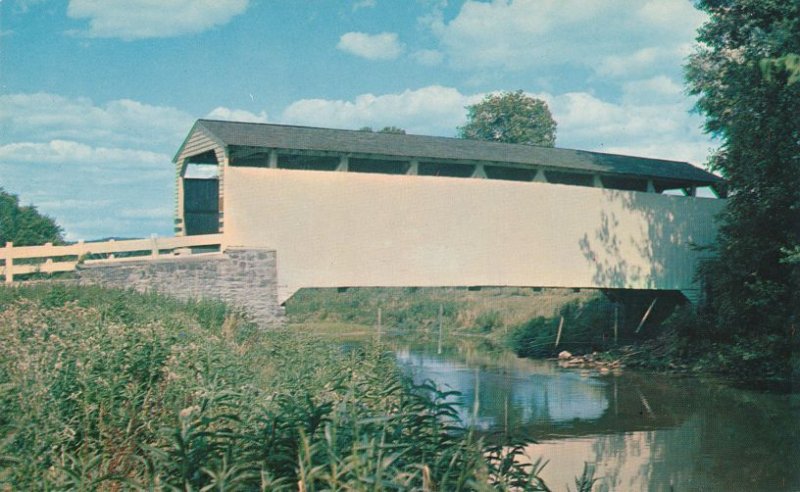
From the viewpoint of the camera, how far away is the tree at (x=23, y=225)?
20656 millimetres

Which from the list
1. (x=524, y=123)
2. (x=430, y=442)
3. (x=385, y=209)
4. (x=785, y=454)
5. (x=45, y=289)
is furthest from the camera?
(x=524, y=123)

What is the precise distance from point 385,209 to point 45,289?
18.0ft

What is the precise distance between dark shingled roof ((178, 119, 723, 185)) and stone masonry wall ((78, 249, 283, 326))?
1.86 metres

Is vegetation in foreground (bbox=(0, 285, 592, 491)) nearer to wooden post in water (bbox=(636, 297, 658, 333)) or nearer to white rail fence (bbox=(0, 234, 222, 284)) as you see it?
white rail fence (bbox=(0, 234, 222, 284))

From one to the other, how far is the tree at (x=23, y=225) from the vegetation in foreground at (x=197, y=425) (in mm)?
13852

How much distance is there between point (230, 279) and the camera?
13039 mm

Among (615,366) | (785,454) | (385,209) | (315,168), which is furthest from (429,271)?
(785,454)

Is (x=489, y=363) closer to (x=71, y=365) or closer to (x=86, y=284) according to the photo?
(x=86, y=284)

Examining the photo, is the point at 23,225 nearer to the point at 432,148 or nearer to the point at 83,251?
the point at 83,251

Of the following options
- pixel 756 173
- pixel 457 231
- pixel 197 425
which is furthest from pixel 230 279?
pixel 197 425

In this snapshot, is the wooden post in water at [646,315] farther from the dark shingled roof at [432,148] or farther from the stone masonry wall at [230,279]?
Answer: the stone masonry wall at [230,279]

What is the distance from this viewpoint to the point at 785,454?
344 inches

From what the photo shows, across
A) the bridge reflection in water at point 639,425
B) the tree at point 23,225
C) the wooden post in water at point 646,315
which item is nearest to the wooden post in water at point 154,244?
the bridge reflection in water at point 639,425

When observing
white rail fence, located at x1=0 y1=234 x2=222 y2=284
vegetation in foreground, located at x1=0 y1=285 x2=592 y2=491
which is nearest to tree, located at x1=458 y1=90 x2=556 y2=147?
white rail fence, located at x1=0 y1=234 x2=222 y2=284
